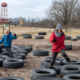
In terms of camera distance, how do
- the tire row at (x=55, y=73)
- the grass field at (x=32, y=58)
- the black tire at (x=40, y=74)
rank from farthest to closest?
the grass field at (x=32, y=58), the black tire at (x=40, y=74), the tire row at (x=55, y=73)

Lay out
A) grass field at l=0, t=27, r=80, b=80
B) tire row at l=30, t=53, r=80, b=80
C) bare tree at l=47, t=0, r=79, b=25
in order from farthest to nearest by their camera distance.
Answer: bare tree at l=47, t=0, r=79, b=25
grass field at l=0, t=27, r=80, b=80
tire row at l=30, t=53, r=80, b=80

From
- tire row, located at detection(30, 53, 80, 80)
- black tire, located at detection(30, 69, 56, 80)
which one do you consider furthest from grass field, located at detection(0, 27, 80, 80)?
tire row, located at detection(30, 53, 80, 80)

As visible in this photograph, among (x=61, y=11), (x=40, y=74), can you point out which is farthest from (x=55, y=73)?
(x=61, y=11)

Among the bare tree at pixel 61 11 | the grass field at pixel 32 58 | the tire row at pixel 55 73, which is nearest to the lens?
the tire row at pixel 55 73

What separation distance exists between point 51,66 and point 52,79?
165 centimetres

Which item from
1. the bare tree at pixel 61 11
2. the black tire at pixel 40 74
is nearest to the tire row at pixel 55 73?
the black tire at pixel 40 74

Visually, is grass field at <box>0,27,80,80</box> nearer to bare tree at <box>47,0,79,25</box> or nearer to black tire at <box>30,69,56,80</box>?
black tire at <box>30,69,56,80</box>

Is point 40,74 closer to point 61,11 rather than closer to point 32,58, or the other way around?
point 32,58

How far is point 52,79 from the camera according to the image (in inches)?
181

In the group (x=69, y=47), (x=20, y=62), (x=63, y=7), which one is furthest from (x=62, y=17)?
(x=20, y=62)

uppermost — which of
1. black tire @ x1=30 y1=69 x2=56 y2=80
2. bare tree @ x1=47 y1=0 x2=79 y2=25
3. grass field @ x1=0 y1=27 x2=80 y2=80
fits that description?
bare tree @ x1=47 y1=0 x2=79 y2=25

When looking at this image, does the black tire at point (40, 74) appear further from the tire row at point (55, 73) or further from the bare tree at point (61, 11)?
the bare tree at point (61, 11)

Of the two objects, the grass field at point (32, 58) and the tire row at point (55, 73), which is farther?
the grass field at point (32, 58)

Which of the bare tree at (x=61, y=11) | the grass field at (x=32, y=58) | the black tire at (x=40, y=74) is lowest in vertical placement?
the grass field at (x=32, y=58)
